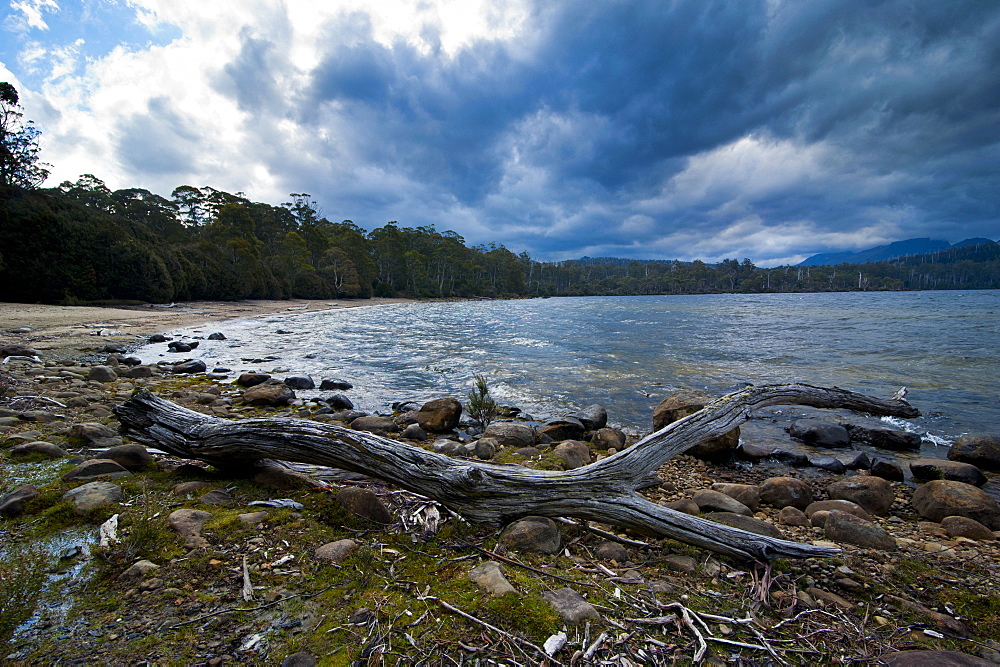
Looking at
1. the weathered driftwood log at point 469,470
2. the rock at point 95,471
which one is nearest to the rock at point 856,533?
the weathered driftwood log at point 469,470

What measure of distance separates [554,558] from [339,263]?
7793 centimetres

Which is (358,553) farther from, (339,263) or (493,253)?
(493,253)

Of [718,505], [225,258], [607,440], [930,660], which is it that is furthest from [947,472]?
[225,258]

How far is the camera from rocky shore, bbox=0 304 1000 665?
205cm

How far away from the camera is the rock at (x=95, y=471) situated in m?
3.77

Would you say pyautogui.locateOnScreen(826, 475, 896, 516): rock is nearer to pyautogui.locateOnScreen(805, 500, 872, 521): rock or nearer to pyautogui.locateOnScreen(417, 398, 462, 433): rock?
pyautogui.locateOnScreen(805, 500, 872, 521): rock

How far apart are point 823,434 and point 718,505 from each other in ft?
16.8

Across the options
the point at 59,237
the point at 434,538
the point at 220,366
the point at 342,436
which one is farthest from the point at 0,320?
the point at 434,538

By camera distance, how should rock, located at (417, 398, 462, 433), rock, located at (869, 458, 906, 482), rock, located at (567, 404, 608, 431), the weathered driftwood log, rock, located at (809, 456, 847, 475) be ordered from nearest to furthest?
the weathered driftwood log < rock, located at (869, 458, 906, 482) < rock, located at (809, 456, 847, 475) < rock, located at (417, 398, 462, 433) < rock, located at (567, 404, 608, 431)

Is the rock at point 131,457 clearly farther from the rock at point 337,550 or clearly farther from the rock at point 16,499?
the rock at point 337,550

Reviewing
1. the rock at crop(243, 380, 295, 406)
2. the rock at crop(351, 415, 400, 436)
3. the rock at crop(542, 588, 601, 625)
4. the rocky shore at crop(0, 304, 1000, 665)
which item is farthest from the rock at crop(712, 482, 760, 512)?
the rock at crop(243, 380, 295, 406)

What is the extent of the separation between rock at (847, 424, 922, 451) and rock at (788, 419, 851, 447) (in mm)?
330

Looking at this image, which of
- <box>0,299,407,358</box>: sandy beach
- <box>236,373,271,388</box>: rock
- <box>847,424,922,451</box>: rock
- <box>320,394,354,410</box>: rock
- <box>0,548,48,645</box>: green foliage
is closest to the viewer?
<box>0,548,48,645</box>: green foliage

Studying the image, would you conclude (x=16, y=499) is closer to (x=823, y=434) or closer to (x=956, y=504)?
(x=956, y=504)
